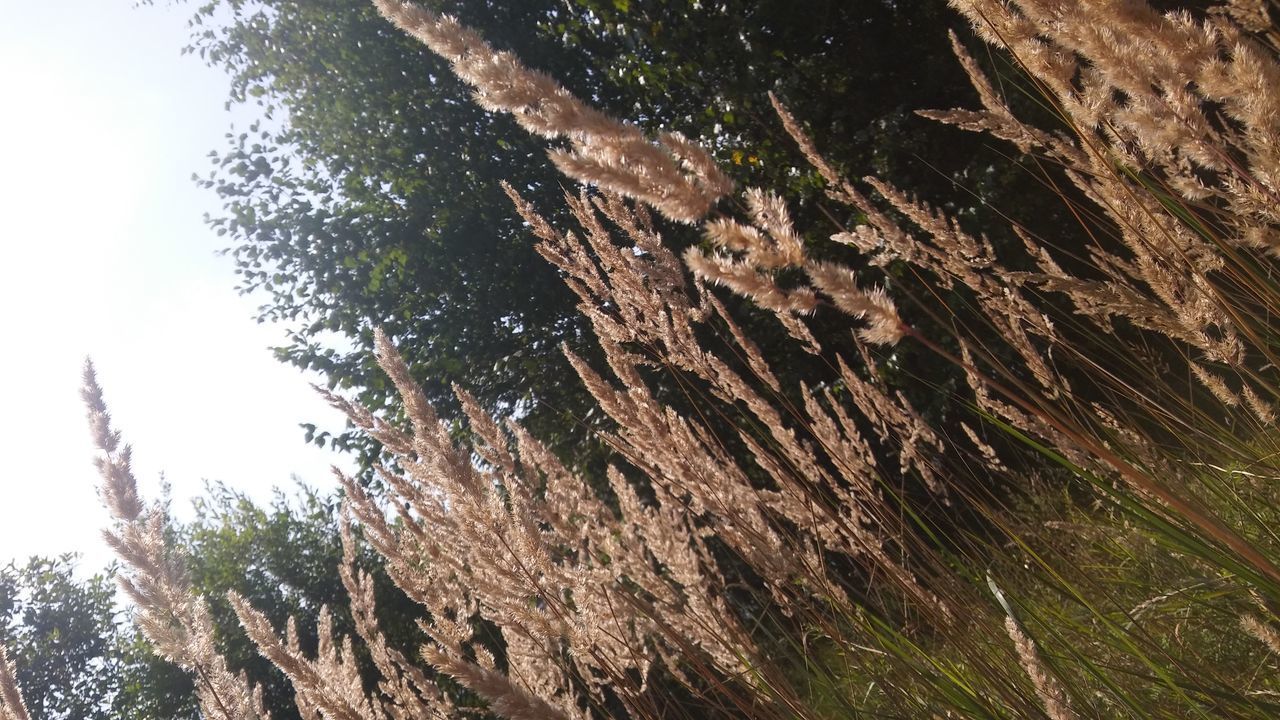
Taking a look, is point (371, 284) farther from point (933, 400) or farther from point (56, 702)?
point (56, 702)

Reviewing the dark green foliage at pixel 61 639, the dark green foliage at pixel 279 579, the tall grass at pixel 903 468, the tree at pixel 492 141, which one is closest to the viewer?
the tall grass at pixel 903 468

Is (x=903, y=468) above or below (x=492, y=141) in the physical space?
below

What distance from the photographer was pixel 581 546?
84.1 inches

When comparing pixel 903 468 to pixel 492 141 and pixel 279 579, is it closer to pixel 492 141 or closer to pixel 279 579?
pixel 492 141

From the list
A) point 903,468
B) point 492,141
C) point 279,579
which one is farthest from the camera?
point 279,579

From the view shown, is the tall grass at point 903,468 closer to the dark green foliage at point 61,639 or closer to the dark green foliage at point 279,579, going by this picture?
the dark green foliage at point 279,579

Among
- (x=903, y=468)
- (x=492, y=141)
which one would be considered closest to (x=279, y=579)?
(x=492, y=141)

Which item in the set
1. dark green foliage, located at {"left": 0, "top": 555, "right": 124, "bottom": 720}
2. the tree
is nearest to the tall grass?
the tree

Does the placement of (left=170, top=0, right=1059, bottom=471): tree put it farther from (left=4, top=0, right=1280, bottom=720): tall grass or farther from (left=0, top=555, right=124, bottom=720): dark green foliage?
(left=0, top=555, right=124, bottom=720): dark green foliage

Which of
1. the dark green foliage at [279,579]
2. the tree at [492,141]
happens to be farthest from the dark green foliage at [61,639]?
the tree at [492,141]

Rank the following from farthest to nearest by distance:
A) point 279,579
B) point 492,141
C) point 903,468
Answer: point 279,579 → point 492,141 → point 903,468

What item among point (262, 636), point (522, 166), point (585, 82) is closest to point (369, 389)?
point (522, 166)

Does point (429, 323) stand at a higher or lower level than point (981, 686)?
higher

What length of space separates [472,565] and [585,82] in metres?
6.81
